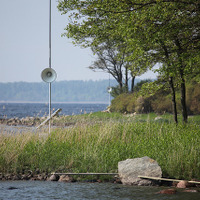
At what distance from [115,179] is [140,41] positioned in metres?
6.66

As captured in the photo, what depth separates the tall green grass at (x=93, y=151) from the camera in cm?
827

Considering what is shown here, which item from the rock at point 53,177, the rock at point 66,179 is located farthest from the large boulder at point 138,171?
the rock at point 53,177

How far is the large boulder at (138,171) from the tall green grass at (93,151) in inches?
18.2

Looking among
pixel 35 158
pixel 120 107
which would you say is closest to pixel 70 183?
pixel 35 158

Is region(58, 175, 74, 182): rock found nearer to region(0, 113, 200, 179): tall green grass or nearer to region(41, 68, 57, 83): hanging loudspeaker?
region(0, 113, 200, 179): tall green grass

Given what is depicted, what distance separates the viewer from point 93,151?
31.4 feet

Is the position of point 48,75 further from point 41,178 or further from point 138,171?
point 138,171

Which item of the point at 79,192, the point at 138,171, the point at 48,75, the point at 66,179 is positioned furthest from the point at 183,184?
the point at 48,75

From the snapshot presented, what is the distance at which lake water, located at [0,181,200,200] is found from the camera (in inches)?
265

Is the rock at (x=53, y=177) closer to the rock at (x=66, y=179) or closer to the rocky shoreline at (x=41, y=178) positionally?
the rocky shoreline at (x=41, y=178)

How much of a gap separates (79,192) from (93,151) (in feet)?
Result: 8.32

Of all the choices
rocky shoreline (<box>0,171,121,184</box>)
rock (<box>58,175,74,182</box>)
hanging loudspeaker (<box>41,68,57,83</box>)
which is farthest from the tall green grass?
hanging loudspeaker (<box>41,68,57,83</box>)

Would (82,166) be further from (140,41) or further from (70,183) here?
(140,41)

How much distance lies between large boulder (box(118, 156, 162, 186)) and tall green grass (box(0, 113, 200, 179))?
461 mm
